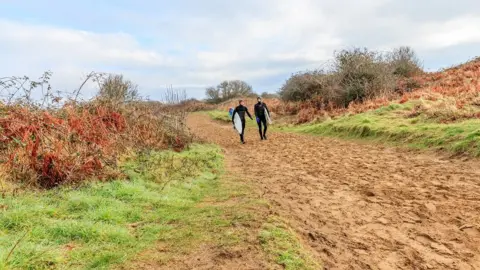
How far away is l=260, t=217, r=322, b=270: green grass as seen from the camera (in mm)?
3596

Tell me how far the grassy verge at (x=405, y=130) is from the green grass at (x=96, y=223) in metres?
7.08

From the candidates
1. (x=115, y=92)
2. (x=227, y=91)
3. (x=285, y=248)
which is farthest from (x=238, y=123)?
(x=227, y=91)

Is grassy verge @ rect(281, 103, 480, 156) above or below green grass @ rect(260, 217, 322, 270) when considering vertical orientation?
above

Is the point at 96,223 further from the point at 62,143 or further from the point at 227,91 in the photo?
the point at 227,91

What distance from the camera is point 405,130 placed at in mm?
12391

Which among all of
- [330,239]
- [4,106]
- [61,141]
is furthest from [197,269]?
[4,106]

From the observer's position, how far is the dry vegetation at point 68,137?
6.43 metres

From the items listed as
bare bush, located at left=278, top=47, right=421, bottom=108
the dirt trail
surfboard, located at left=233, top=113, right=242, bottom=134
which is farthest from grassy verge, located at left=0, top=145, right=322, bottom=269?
bare bush, located at left=278, top=47, right=421, bottom=108

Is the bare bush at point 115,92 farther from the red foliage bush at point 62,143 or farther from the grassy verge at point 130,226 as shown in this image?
the grassy verge at point 130,226

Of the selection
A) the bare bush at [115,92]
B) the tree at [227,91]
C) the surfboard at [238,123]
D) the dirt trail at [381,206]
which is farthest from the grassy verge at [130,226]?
the tree at [227,91]

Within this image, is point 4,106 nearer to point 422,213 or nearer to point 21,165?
point 21,165

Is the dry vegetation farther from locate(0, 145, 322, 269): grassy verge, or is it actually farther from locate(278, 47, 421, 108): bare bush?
locate(278, 47, 421, 108): bare bush

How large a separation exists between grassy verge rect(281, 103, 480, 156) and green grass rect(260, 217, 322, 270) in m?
6.67

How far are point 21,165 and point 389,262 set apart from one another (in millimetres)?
6028
